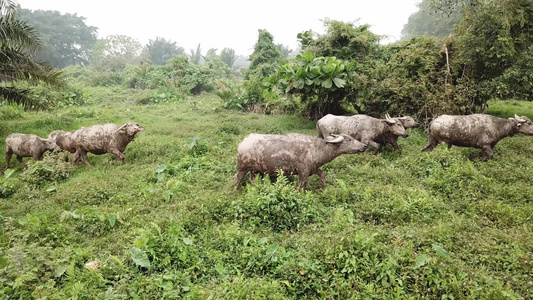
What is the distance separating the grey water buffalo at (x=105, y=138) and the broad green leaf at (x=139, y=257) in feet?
17.4

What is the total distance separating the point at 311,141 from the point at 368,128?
3.05 meters

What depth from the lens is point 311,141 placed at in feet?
22.6

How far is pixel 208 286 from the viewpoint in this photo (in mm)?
4070

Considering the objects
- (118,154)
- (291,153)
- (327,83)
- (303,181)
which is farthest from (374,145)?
(118,154)

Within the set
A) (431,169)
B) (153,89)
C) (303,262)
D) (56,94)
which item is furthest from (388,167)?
(153,89)

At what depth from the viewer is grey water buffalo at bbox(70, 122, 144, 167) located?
356 inches

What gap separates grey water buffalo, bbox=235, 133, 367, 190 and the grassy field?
57cm

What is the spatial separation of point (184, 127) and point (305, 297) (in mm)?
9974

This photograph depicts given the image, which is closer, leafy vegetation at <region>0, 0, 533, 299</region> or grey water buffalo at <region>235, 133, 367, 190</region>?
leafy vegetation at <region>0, 0, 533, 299</region>

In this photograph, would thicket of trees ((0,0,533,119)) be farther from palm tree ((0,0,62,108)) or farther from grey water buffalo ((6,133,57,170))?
grey water buffalo ((6,133,57,170))

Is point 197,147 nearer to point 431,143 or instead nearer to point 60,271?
point 60,271

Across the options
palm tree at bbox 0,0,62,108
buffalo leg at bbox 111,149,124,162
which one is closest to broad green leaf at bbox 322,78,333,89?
buffalo leg at bbox 111,149,124,162

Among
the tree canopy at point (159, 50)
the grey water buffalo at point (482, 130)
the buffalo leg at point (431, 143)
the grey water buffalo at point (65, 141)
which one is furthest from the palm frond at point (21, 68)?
A: the tree canopy at point (159, 50)

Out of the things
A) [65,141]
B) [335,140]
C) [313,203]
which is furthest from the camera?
[65,141]
